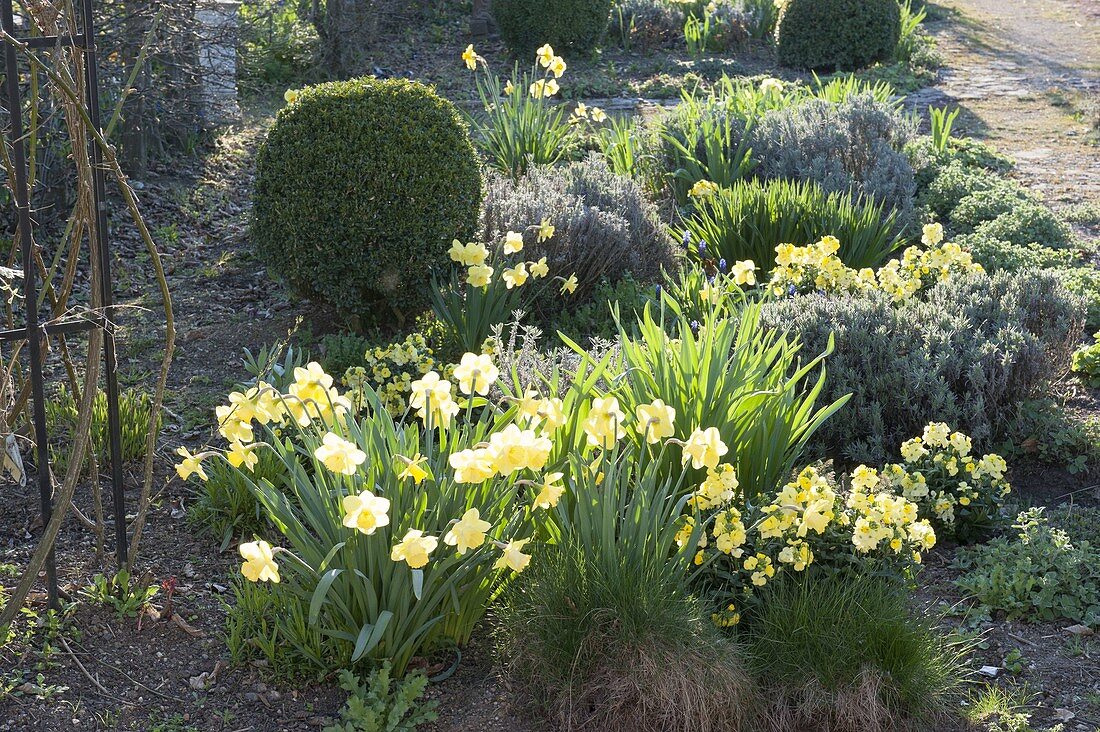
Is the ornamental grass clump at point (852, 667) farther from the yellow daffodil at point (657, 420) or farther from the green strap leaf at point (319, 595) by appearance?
the green strap leaf at point (319, 595)

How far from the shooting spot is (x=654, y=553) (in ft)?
7.97

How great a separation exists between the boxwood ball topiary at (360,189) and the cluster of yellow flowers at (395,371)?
1.59 feet

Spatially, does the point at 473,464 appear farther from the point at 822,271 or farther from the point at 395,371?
the point at 822,271

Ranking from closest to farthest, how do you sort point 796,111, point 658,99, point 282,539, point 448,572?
point 448,572, point 282,539, point 796,111, point 658,99

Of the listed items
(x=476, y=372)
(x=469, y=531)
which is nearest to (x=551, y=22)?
(x=476, y=372)

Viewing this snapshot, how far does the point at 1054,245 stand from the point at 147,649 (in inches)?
193

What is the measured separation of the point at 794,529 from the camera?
8.85 feet

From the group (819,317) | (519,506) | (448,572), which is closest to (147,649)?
(448,572)

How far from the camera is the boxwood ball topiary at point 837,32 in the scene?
1053cm

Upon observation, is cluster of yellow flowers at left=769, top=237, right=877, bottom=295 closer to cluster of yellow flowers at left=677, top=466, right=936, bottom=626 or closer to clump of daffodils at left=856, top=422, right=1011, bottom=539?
clump of daffodils at left=856, top=422, right=1011, bottom=539

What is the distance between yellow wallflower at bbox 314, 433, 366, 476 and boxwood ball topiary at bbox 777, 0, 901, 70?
958 cm

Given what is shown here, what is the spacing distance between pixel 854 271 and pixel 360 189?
6.77 ft

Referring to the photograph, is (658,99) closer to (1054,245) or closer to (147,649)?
(1054,245)

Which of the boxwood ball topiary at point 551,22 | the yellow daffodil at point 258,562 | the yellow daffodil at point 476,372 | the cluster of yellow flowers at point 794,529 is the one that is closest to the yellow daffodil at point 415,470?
the yellow daffodil at point 476,372
